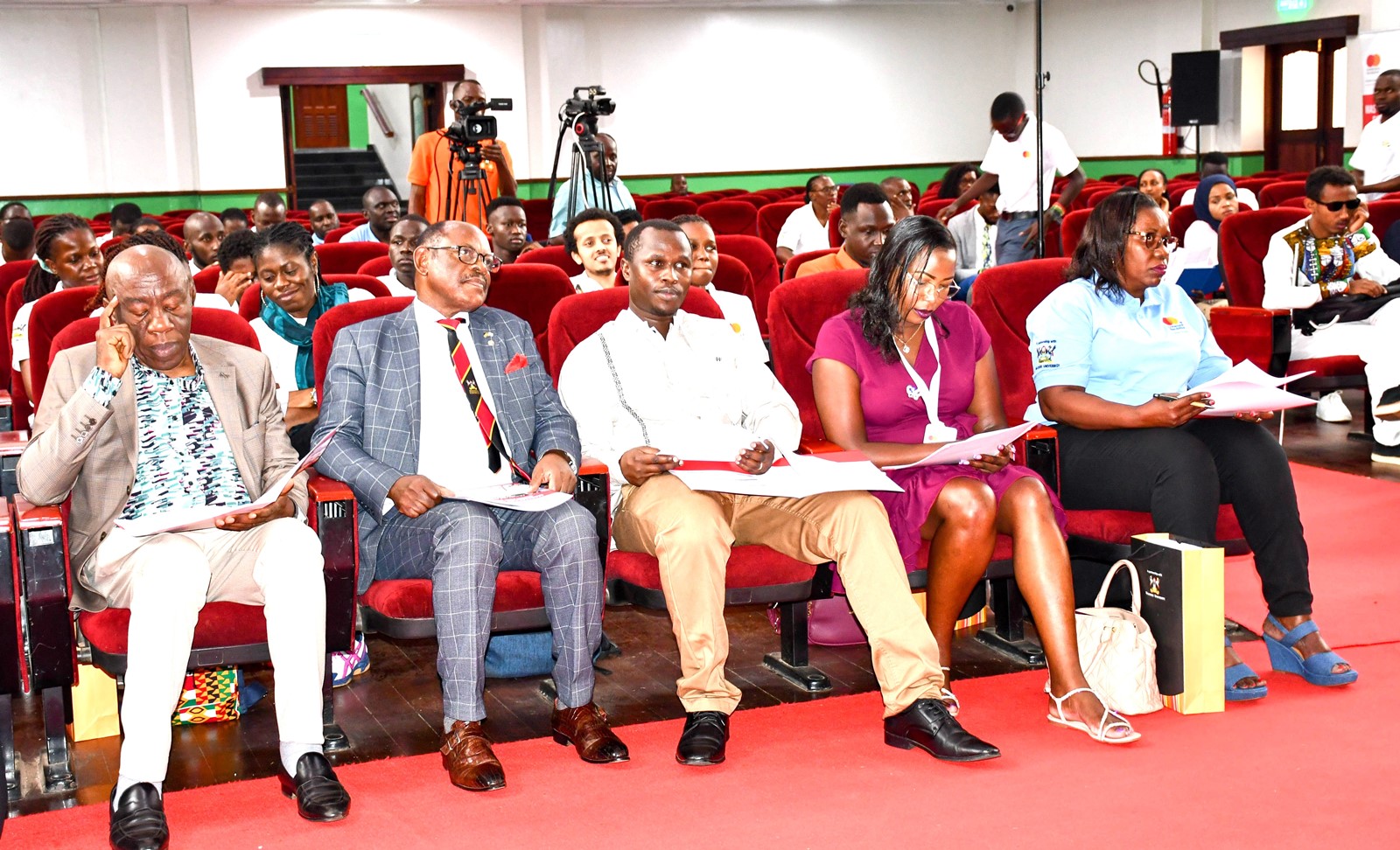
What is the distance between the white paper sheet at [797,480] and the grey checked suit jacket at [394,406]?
33cm

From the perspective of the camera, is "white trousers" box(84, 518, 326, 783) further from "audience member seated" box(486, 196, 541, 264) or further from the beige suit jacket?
"audience member seated" box(486, 196, 541, 264)

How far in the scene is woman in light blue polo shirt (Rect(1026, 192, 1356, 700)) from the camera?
3230mm

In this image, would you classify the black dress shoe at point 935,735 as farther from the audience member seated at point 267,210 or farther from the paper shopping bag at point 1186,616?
the audience member seated at point 267,210

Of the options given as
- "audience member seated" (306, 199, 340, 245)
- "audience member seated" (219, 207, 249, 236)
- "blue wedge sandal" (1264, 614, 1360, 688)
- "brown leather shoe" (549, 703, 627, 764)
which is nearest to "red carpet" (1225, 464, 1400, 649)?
"blue wedge sandal" (1264, 614, 1360, 688)

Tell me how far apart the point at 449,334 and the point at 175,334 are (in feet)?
1.94

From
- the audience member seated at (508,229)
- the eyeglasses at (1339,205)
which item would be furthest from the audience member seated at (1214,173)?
the audience member seated at (508,229)

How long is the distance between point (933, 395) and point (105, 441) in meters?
1.78

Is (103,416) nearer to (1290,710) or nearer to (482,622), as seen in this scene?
(482,622)

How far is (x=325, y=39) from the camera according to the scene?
1631 cm

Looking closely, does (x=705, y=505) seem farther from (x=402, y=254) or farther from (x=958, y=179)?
(x=958, y=179)

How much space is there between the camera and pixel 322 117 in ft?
64.1

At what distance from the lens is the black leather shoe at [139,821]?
2500 millimetres

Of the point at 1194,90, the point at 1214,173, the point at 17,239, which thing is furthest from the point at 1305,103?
the point at 17,239

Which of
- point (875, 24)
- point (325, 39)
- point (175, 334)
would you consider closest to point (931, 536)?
point (175, 334)
